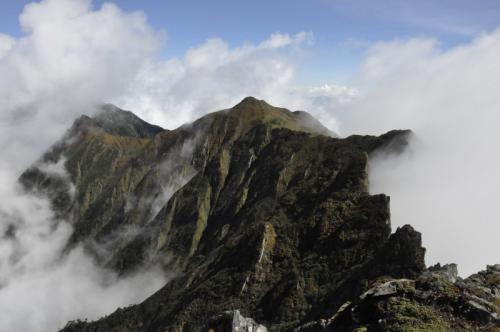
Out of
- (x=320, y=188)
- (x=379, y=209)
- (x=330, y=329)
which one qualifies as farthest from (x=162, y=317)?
(x=330, y=329)

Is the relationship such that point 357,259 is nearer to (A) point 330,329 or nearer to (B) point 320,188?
(B) point 320,188

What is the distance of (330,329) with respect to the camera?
100.0 ft

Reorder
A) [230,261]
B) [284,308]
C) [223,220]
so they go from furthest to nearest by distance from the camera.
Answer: [223,220] → [230,261] → [284,308]

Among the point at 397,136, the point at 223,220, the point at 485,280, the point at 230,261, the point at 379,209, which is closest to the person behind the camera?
the point at 485,280

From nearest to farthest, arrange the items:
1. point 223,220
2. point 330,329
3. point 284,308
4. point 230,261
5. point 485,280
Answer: point 330,329, point 485,280, point 284,308, point 230,261, point 223,220

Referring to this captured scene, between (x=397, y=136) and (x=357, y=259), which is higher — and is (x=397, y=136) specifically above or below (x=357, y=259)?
above

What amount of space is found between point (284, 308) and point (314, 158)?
7071cm

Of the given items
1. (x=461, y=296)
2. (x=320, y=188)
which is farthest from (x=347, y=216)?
(x=461, y=296)

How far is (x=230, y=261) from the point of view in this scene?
12056 cm

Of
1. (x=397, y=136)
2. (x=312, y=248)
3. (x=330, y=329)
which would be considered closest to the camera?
(x=330, y=329)

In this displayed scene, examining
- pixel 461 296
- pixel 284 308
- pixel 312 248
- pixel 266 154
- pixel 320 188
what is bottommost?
pixel 461 296

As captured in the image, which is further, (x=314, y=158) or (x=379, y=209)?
(x=314, y=158)

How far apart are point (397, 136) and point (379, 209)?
60.6 meters

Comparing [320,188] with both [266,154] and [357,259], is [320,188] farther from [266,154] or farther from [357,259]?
[266,154]
